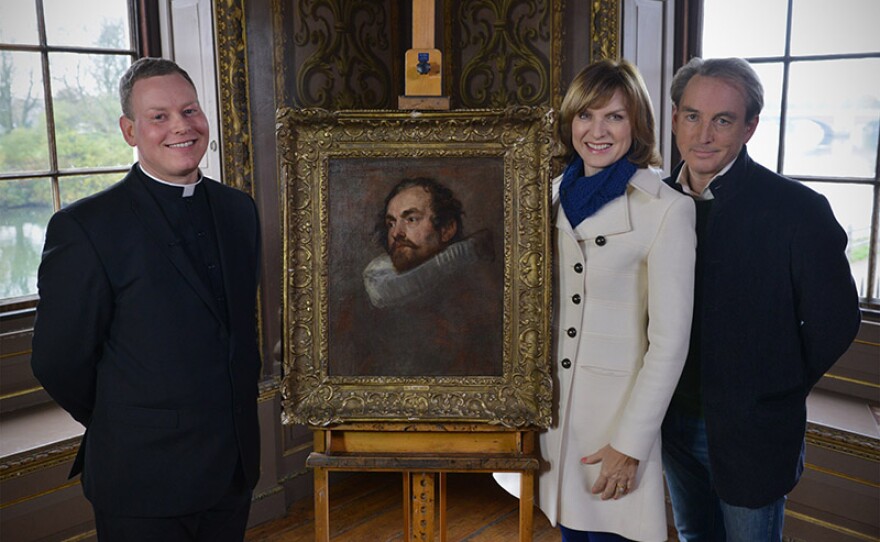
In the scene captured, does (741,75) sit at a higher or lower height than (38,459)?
higher

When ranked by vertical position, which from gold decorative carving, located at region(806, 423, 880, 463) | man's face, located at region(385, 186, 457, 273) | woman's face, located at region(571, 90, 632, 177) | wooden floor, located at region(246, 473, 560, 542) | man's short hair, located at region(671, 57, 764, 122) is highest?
man's short hair, located at region(671, 57, 764, 122)

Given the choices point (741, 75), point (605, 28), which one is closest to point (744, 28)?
point (605, 28)

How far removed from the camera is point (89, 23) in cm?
296

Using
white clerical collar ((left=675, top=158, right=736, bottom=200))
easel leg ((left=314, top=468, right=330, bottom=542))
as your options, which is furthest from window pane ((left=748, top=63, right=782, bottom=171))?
easel leg ((left=314, top=468, right=330, bottom=542))

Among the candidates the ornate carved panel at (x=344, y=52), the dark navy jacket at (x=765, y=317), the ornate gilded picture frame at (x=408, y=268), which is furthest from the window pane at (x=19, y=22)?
the dark navy jacket at (x=765, y=317)

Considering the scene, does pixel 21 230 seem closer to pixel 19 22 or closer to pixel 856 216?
pixel 19 22

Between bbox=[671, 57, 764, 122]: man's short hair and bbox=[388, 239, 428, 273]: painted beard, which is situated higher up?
bbox=[671, 57, 764, 122]: man's short hair

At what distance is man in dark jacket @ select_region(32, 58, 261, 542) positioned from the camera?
5.33 ft

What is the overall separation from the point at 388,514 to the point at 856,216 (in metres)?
2.18

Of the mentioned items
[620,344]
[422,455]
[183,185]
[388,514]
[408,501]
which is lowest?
[388,514]

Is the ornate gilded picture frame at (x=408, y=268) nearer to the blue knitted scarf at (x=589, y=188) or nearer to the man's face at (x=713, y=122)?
the blue knitted scarf at (x=589, y=188)

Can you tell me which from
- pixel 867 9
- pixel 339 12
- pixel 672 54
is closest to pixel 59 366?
pixel 339 12

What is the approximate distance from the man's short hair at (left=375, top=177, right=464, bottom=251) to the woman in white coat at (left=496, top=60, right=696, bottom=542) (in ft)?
0.81

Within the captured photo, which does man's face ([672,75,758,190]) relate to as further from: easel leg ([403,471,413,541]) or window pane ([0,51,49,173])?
window pane ([0,51,49,173])
